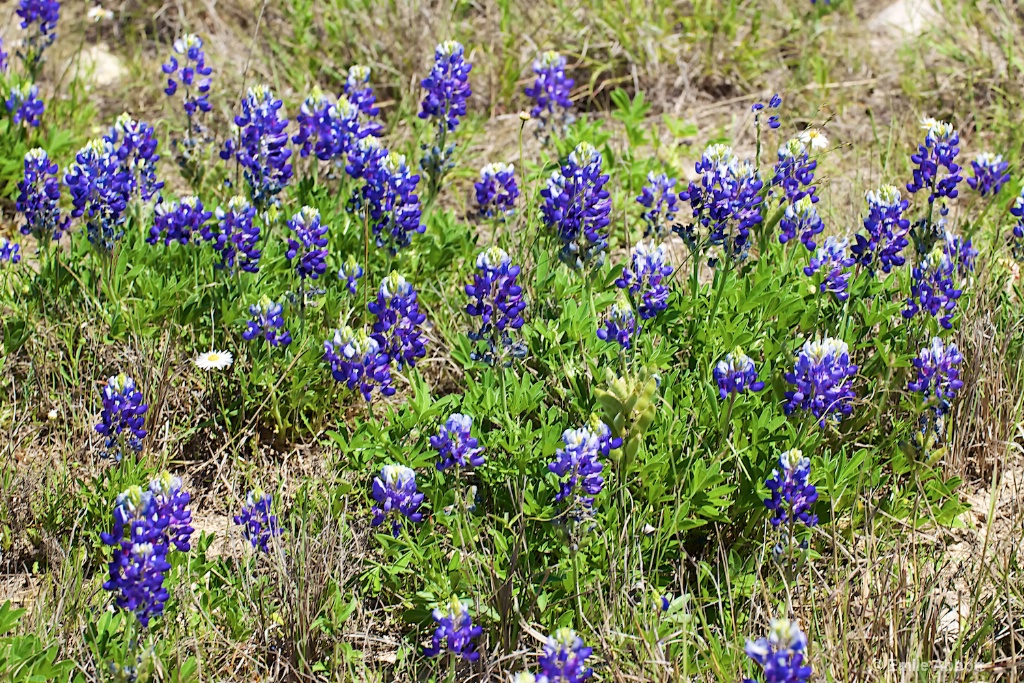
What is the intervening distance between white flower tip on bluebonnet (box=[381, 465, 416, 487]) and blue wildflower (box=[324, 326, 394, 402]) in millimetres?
288

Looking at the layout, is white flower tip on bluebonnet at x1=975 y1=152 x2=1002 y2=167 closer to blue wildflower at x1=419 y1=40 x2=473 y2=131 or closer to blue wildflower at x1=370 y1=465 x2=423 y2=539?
blue wildflower at x1=419 y1=40 x2=473 y2=131

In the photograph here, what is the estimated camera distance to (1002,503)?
314 cm

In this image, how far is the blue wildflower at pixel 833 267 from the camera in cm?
321

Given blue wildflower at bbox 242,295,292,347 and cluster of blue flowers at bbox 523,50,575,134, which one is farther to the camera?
cluster of blue flowers at bbox 523,50,575,134

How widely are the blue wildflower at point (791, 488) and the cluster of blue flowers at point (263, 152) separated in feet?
6.65

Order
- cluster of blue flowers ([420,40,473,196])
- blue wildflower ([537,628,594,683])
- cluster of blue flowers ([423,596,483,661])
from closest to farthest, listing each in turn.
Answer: blue wildflower ([537,628,594,683]) < cluster of blue flowers ([423,596,483,661]) < cluster of blue flowers ([420,40,473,196])

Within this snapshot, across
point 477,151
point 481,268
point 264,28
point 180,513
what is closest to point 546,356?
point 481,268

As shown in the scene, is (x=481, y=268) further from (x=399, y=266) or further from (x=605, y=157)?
(x=605, y=157)

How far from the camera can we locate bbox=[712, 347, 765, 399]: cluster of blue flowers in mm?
2783

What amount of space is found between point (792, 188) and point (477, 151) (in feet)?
5.96

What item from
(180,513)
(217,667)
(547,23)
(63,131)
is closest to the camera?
(180,513)

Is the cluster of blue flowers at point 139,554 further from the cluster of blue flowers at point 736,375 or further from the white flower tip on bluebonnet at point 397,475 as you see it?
the cluster of blue flowers at point 736,375

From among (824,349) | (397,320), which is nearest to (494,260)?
(397,320)

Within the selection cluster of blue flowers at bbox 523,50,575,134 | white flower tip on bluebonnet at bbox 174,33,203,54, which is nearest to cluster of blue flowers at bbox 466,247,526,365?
cluster of blue flowers at bbox 523,50,575,134
